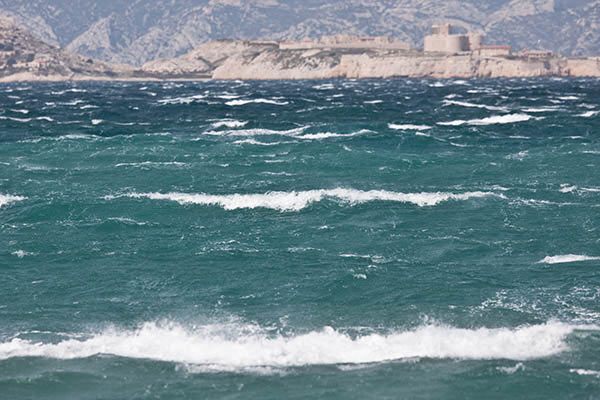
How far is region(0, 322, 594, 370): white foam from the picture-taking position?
22.8m

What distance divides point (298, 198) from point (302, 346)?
21.7 m

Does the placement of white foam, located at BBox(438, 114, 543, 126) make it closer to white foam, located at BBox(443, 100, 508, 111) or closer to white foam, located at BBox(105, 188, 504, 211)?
white foam, located at BBox(443, 100, 508, 111)

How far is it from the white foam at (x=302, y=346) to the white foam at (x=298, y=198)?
18822mm

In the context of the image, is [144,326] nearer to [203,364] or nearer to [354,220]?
[203,364]

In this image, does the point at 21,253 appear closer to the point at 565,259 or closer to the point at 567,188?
the point at 565,259

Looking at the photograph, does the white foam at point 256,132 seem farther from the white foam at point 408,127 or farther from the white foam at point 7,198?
the white foam at point 7,198

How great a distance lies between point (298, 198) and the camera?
44.9 meters

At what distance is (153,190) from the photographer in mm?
48406

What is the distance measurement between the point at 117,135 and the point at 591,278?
56.0 meters

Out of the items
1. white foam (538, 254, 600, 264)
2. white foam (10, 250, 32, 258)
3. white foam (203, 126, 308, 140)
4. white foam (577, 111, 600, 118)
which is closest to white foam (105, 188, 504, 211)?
white foam (10, 250, 32, 258)

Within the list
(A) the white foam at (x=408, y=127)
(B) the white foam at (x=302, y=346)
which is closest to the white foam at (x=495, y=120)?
(A) the white foam at (x=408, y=127)

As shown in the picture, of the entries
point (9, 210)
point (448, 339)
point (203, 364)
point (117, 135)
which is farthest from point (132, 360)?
point (117, 135)

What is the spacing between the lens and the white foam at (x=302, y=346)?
2283cm

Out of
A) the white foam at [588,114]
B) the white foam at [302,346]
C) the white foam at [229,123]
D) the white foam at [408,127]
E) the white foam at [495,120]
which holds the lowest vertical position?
the white foam at [588,114]
